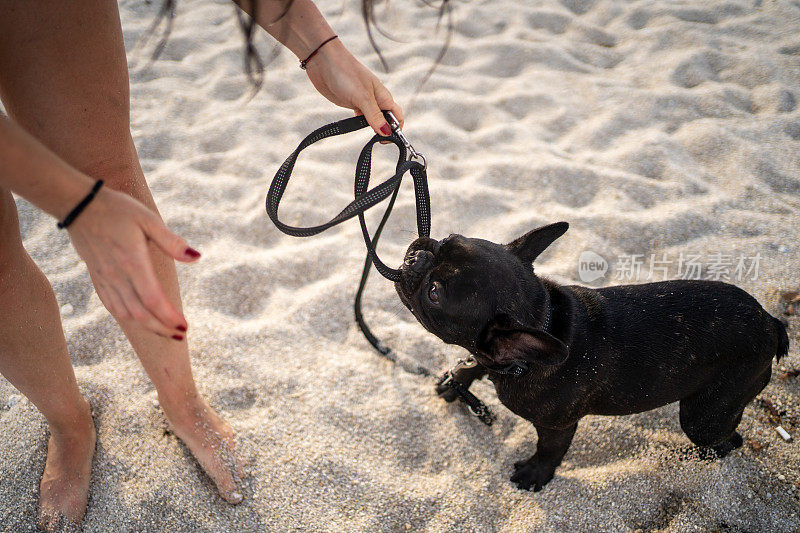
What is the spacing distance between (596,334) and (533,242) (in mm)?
447

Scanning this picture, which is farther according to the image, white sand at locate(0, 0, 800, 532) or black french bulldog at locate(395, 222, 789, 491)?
white sand at locate(0, 0, 800, 532)

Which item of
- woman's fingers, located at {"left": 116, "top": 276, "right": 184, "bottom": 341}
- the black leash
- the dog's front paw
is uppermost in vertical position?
woman's fingers, located at {"left": 116, "top": 276, "right": 184, "bottom": 341}

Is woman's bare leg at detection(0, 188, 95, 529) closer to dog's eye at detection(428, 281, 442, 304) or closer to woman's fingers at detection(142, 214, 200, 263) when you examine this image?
woman's fingers at detection(142, 214, 200, 263)

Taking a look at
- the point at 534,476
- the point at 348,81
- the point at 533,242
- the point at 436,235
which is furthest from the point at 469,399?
the point at 348,81

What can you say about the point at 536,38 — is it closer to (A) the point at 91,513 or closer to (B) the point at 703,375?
(B) the point at 703,375

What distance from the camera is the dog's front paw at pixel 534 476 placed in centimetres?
213

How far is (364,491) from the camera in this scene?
2062 mm

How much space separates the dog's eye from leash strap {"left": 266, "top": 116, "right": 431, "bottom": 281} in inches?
7.1

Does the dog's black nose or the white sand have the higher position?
the dog's black nose

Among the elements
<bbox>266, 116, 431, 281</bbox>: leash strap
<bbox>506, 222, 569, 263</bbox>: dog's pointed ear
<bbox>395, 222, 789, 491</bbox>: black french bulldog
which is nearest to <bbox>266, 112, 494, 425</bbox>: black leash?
<bbox>266, 116, 431, 281</bbox>: leash strap

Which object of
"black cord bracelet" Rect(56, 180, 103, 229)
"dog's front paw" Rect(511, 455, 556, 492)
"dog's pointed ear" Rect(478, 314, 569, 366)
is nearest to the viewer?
"black cord bracelet" Rect(56, 180, 103, 229)

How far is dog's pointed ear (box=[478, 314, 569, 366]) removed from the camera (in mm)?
1569

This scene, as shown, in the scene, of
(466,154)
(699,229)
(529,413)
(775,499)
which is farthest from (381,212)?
(775,499)

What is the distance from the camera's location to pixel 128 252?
1044 millimetres
